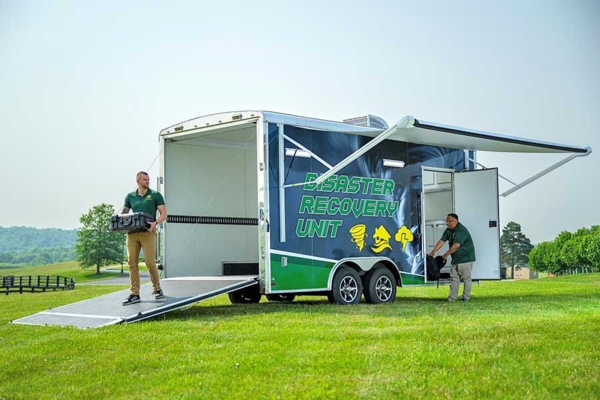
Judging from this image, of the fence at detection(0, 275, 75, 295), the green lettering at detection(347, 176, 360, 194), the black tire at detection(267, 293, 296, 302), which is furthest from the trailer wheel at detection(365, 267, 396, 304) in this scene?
the fence at detection(0, 275, 75, 295)

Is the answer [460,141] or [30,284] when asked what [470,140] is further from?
[30,284]

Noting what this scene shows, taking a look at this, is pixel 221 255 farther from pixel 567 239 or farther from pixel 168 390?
pixel 567 239

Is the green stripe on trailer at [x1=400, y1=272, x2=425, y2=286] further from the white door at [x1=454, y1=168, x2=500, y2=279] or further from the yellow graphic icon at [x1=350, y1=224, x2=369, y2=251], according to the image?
the white door at [x1=454, y1=168, x2=500, y2=279]

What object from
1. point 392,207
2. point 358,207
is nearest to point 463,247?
point 392,207

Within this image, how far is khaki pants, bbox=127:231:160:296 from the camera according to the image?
1061 cm

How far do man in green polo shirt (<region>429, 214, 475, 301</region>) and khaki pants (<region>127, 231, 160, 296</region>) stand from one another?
210 inches

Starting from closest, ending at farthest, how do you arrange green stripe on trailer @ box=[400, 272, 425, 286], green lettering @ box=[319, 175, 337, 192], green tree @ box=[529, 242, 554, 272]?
green lettering @ box=[319, 175, 337, 192] < green stripe on trailer @ box=[400, 272, 425, 286] < green tree @ box=[529, 242, 554, 272]

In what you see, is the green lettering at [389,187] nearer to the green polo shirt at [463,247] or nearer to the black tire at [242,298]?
the green polo shirt at [463,247]

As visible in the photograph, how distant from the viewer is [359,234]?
1266 cm

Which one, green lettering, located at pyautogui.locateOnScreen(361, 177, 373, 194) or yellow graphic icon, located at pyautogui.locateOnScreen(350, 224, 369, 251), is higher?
green lettering, located at pyautogui.locateOnScreen(361, 177, 373, 194)

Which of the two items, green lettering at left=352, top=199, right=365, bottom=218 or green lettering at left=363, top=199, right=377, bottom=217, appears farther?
green lettering at left=363, top=199, right=377, bottom=217

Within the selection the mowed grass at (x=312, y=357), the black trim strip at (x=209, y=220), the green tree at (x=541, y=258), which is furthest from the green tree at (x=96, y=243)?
the mowed grass at (x=312, y=357)

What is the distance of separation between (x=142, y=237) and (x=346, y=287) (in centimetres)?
354

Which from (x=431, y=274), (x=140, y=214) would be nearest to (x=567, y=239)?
(x=431, y=274)
